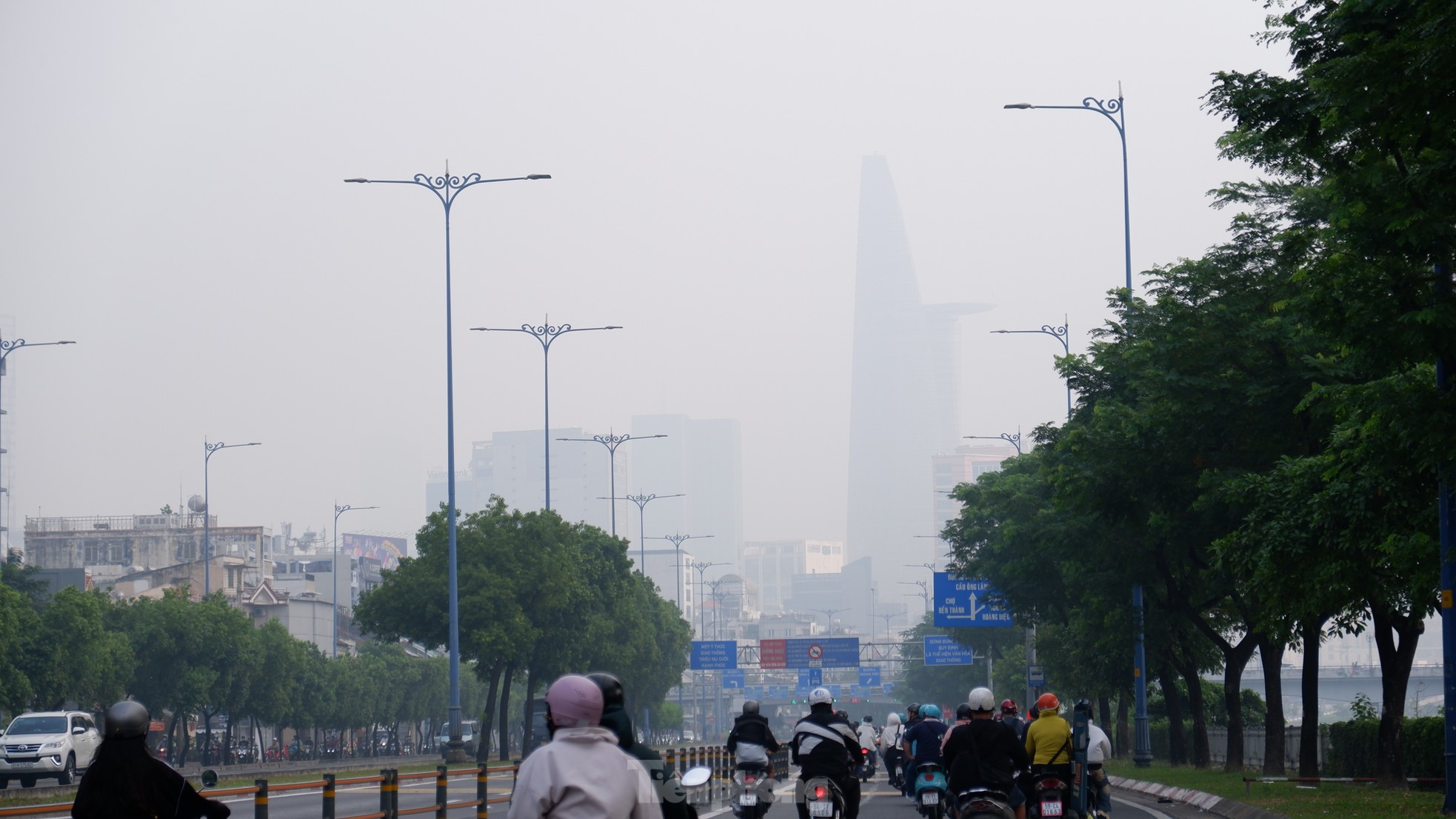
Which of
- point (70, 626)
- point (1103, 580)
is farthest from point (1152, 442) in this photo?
point (70, 626)

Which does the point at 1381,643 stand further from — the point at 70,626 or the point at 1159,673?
the point at 70,626

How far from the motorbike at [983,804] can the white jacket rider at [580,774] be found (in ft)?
27.3

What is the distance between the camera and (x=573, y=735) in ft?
20.5

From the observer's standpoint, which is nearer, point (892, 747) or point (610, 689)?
point (610, 689)

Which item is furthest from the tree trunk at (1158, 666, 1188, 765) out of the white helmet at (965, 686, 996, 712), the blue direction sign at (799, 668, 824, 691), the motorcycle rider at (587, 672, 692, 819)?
the blue direction sign at (799, 668, 824, 691)

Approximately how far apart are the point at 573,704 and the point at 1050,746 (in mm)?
11010

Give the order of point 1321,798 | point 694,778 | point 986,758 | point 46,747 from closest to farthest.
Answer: point 694,778 → point 986,758 → point 1321,798 → point 46,747

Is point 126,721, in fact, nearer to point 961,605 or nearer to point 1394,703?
point 1394,703

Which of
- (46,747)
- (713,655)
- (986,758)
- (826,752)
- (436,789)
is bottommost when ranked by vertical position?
(713,655)

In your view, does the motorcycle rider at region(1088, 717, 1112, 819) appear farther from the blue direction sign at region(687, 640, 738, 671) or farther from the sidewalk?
the blue direction sign at region(687, 640, 738, 671)

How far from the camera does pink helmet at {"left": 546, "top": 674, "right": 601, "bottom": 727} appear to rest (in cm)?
625

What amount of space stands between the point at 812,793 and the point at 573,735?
10118 millimetres

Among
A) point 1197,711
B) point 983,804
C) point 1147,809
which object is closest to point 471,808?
point 1147,809

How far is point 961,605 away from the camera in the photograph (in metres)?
71.2
